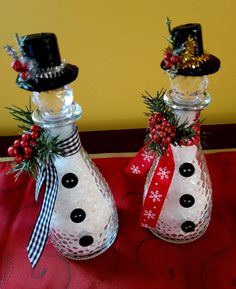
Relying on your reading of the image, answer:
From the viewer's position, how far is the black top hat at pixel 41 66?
312 mm

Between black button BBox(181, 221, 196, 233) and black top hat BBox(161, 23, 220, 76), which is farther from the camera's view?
black button BBox(181, 221, 196, 233)

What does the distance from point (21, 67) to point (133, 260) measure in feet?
0.97

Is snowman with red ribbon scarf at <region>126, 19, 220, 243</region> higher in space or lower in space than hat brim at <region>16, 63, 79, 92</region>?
lower

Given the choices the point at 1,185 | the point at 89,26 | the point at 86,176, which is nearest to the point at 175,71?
the point at 86,176

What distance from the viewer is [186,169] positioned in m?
0.42

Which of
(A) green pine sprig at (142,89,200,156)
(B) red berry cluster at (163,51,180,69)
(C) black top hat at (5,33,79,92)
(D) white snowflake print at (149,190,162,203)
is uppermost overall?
(C) black top hat at (5,33,79,92)

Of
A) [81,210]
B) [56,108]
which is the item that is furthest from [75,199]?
Answer: [56,108]

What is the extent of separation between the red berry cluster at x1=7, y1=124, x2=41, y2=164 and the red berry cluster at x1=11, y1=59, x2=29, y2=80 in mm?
71

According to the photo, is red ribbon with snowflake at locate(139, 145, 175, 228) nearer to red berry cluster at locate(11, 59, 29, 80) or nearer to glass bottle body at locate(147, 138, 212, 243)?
glass bottle body at locate(147, 138, 212, 243)

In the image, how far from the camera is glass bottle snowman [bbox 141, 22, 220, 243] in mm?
337

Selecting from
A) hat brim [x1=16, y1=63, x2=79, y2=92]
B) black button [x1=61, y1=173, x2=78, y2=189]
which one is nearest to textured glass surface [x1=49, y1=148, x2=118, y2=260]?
black button [x1=61, y1=173, x2=78, y2=189]

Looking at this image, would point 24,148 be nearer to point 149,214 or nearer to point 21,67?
point 21,67

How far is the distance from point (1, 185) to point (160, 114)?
1.17 feet

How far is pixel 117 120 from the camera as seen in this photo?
68cm
